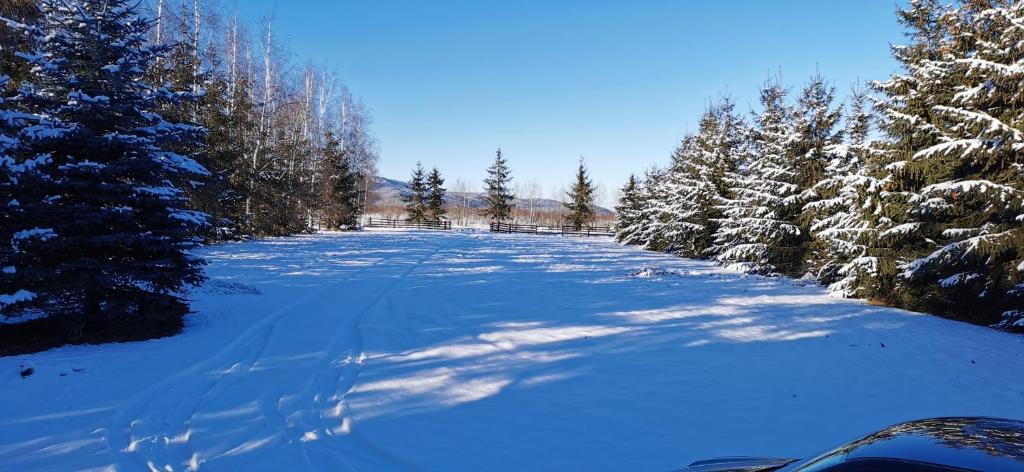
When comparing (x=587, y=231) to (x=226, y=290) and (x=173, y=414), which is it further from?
(x=173, y=414)

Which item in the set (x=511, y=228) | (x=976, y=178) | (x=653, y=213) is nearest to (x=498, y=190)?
(x=511, y=228)

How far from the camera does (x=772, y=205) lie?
59.4 ft

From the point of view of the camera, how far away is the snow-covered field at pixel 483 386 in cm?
405

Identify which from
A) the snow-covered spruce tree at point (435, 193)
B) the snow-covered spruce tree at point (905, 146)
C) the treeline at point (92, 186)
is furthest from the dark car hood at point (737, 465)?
the snow-covered spruce tree at point (435, 193)

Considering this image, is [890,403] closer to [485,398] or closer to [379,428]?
[485,398]

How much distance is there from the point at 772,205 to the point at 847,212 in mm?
3592

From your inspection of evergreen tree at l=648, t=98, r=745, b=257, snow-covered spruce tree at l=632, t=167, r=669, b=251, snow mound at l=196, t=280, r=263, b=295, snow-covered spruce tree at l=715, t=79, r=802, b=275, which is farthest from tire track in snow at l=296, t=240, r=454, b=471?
snow-covered spruce tree at l=632, t=167, r=669, b=251

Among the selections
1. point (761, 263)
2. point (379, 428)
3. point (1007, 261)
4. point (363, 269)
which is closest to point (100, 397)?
point (379, 428)

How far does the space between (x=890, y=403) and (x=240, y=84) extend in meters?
28.2

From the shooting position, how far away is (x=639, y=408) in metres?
5.07

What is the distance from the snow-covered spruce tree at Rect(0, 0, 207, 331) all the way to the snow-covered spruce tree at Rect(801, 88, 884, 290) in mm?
15330

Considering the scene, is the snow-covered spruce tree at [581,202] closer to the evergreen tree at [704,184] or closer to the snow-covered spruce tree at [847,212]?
the evergreen tree at [704,184]

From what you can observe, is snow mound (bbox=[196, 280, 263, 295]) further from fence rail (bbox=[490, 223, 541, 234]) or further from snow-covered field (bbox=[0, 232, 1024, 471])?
fence rail (bbox=[490, 223, 541, 234])

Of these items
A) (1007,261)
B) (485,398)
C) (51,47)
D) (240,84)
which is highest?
(240,84)
